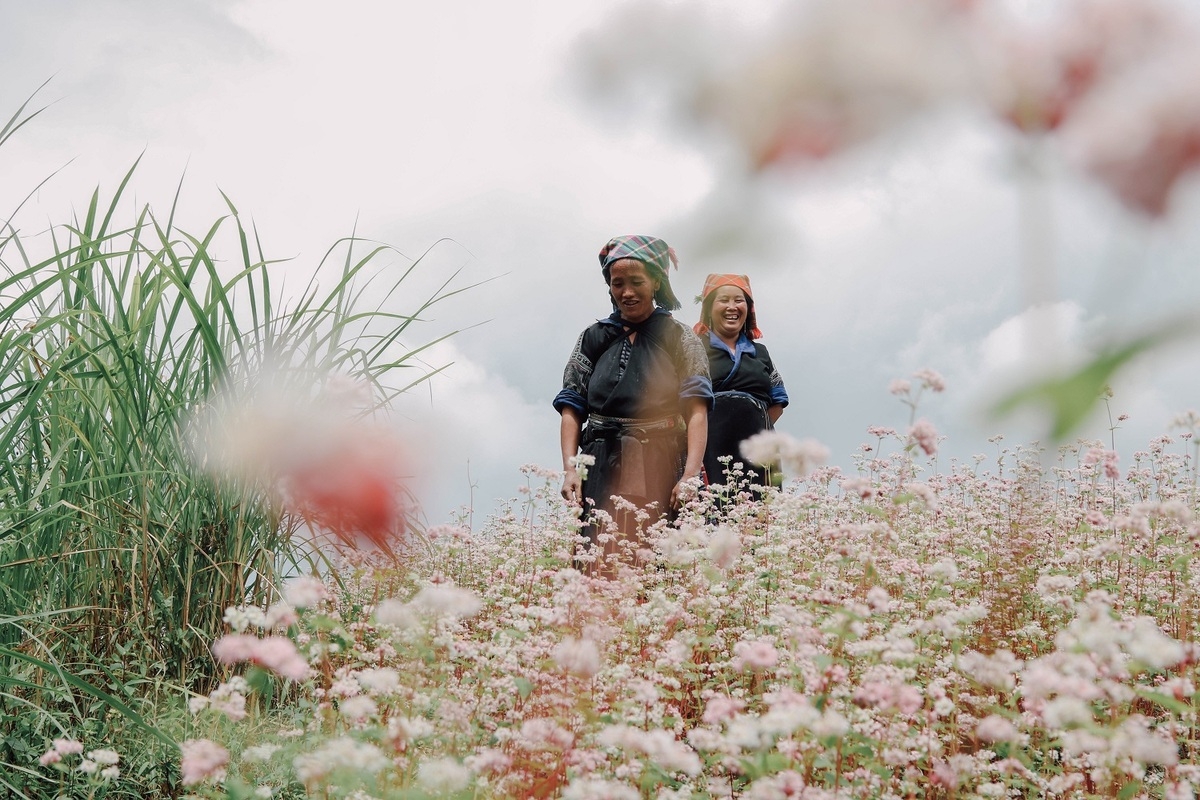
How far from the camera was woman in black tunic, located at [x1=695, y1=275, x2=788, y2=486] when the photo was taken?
5.22m

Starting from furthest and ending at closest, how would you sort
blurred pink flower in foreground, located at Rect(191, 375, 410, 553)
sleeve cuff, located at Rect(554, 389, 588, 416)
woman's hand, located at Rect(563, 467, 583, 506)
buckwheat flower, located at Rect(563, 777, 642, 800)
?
sleeve cuff, located at Rect(554, 389, 588, 416) < woman's hand, located at Rect(563, 467, 583, 506) < blurred pink flower in foreground, located at Rect(191, 375, 410, 553) < buckwheat flower, located at Rect(563, 777, 642, 800)

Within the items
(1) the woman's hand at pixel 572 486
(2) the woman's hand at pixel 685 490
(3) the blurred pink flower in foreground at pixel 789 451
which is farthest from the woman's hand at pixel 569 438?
(3) the blurred pink flower in foreground at pixel 789 451

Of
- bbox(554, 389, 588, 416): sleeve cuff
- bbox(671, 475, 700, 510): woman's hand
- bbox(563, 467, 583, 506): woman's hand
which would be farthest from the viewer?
bbox(554, 389, 588, 416): sleeve cuff

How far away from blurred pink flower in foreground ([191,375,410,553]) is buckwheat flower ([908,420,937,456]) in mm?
995

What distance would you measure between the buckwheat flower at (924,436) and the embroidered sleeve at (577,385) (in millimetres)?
2627

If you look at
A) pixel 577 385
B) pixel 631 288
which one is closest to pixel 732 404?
pixel 577 385

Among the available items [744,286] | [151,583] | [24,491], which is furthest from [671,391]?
[24,491]

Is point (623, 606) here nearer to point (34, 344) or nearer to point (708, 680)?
point (708, 680)

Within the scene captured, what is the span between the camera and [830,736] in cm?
167

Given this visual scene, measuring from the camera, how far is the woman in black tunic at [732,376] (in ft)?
17.1

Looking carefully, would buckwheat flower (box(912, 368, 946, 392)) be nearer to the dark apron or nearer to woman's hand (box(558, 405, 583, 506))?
woman's hand (box(558, 405, 583, 506))

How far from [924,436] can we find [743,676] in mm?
1414

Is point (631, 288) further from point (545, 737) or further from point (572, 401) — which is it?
point (545, 737)

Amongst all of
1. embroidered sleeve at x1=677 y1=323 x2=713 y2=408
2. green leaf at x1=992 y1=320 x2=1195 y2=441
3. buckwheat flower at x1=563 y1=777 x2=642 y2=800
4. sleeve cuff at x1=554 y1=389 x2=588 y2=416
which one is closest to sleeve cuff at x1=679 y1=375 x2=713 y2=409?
embroidered sleeve at x1=677 y1=323 x2=713 y2=408
